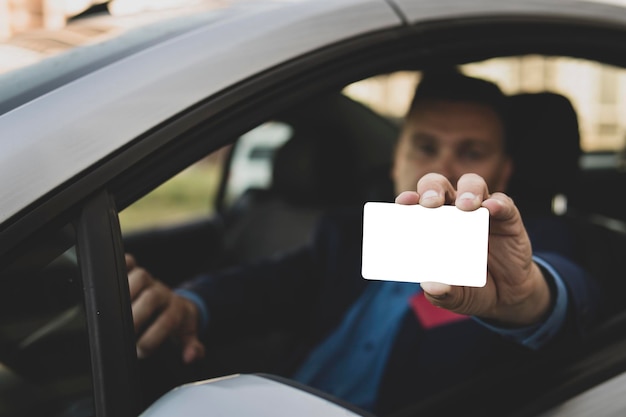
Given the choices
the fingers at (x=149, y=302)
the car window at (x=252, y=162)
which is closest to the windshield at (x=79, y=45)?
the fingers at (x=149, y=302)

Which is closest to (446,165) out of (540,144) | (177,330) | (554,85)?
(540,144)

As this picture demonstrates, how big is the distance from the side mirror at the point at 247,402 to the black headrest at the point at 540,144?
1.09 m

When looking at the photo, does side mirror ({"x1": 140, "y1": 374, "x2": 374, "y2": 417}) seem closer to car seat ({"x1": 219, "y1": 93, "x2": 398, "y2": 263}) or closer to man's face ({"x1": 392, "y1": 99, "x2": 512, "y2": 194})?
man's face ({"x1": 392, "y1": 99, "x2": 512, "y2": 194})

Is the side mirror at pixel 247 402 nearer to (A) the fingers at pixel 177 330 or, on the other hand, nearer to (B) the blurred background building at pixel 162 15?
(A) the fingers at pixel 177 330

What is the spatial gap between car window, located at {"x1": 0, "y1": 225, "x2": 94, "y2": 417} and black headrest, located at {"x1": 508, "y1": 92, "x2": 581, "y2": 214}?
1.23 metres

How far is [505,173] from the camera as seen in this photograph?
193 cm

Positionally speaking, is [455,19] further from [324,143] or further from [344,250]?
[324,143]

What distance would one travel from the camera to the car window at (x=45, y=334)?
3.40 feet

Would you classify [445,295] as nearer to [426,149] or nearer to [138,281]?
[138,281]

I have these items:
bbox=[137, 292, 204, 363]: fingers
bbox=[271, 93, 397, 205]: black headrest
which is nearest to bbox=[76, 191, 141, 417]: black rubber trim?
bbox=[137, 292, 204, 363]: fingers

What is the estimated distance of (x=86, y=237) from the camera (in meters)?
1.03

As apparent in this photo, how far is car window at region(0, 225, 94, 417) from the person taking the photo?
40.8 inches

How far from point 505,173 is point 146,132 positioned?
1.11 meters

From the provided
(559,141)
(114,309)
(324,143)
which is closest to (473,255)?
(114,309)
